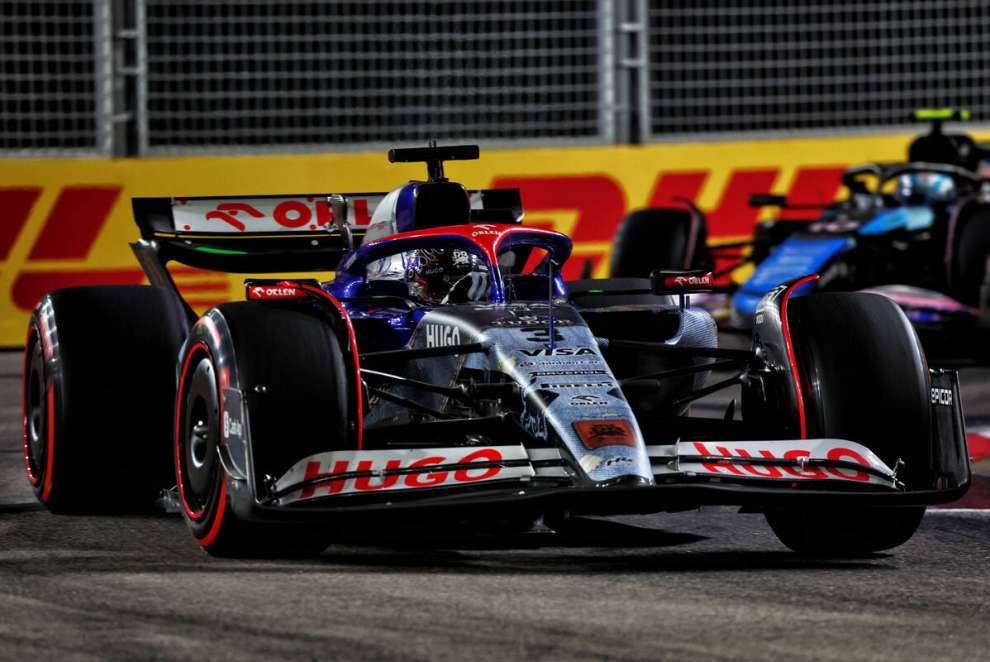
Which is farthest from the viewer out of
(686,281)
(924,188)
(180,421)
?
(924,188)

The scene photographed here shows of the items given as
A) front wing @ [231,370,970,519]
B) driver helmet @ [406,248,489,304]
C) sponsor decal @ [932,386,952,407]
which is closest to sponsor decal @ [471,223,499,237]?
driver helmet @ [406,248,489,304]

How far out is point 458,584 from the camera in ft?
18.0

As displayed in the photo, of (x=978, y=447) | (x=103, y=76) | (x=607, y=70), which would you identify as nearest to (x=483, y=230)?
(x=978, y=447)

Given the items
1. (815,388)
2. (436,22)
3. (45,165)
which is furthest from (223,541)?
(436,22)

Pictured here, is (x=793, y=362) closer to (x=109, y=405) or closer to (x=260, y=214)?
(x=109, y=405)

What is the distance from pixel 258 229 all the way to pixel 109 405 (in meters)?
1.66

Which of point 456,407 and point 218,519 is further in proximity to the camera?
point 456,407

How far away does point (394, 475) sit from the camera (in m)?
5.55

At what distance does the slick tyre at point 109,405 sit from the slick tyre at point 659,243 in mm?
6086

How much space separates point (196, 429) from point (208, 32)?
8.29 m

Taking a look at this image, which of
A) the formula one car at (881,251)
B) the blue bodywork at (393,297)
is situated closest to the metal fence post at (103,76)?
the formula one car at (881,251)

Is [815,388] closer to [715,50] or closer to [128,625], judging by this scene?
[128,625]

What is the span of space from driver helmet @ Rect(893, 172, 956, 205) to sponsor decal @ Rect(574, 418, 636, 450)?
829 centimetres

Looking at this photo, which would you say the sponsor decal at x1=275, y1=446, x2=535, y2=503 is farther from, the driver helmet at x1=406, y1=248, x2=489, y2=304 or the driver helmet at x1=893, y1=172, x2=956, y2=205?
the driver helmet at x1=893, y1=172, x2=956, y2=205
